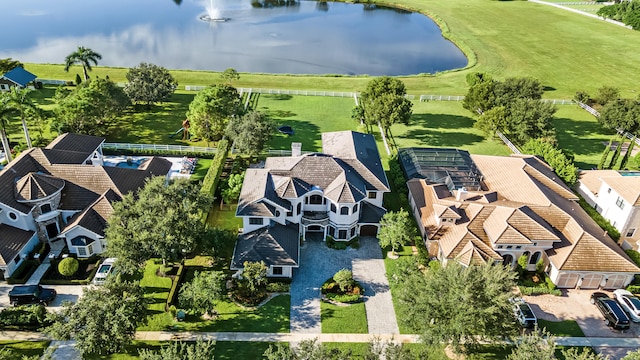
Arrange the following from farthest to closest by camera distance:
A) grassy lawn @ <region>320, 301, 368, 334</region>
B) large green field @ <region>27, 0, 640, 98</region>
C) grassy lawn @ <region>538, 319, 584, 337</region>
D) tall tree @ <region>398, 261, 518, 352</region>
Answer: large green field @ <region>27, 0, 640, 98</region>, grassy lawn @ <region>538, 319, 584, 337</region>, grassy lawn @ <region>320, 301, 368, 334</region>, tall tree @ <region>398, 261, 518, 352</region>

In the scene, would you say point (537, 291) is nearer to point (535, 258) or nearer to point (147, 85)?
point (535, 258)

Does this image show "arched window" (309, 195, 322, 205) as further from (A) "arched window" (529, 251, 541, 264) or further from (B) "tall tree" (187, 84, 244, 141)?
(B) "tall tree" (187, 84, 244, 141)

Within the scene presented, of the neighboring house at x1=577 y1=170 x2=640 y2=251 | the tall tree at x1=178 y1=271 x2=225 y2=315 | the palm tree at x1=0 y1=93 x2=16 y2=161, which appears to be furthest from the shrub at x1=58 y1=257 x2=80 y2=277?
the neighboring house at x1=577 y1=170 x2=640 y2=251

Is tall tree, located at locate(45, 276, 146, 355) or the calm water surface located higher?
the calm water surface

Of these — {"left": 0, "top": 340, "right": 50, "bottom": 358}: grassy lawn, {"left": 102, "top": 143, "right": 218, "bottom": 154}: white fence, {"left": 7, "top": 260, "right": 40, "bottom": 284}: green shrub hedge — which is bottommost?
{"left": 0, "top": 340, "right": 50, "bottom": 358}: grassy lawn

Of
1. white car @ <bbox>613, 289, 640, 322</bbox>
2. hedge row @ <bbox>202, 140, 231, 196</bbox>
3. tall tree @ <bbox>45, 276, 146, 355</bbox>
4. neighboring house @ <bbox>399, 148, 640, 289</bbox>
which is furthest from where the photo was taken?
Answer: hedge row @ <bbox>202, 140, 231, 196</bbox>

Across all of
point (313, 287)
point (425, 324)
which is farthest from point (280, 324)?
point (425, 324)
